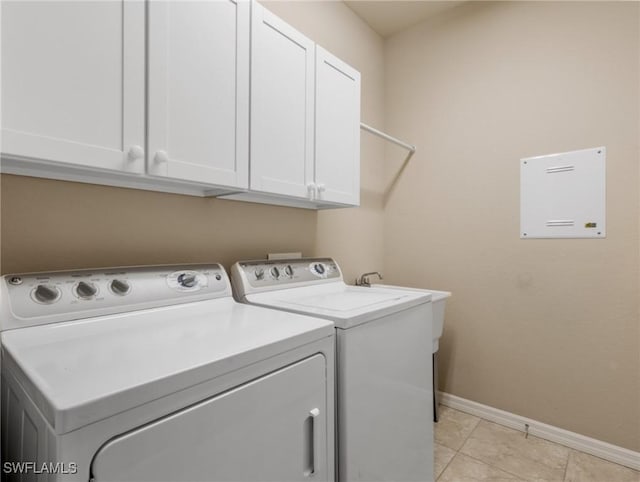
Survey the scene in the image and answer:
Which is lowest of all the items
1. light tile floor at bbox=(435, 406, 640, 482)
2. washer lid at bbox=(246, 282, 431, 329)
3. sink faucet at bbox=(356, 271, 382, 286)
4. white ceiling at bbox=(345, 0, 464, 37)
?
light tile floor at bbox=(435, 406, 640, 482)

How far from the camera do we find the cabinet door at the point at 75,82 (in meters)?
0.81

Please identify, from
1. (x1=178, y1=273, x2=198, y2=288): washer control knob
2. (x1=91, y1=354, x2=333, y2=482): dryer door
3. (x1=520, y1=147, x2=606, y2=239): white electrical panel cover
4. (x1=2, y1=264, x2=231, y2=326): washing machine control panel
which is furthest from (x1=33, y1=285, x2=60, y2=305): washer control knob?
(x1=520, y1=147, x2=606, y2=239): white electrical panel cover

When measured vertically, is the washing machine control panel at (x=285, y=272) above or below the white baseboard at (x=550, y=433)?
above

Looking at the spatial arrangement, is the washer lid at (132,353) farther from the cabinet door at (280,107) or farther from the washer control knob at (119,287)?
the cabinet door at (280,107)

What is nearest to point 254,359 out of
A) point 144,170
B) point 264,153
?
point 144,170

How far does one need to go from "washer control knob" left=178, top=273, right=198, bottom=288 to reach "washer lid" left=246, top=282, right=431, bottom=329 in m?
0.24

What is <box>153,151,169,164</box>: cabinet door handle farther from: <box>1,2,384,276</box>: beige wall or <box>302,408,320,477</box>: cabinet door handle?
<box>302,408,320,477</box>: cabinet door handle

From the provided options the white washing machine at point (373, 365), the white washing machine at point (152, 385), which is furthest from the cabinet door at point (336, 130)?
the white washing machine at point (152, 385)

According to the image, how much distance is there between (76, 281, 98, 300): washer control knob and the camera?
40.9 inches

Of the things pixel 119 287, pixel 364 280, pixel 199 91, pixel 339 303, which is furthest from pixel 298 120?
pixel 364 280

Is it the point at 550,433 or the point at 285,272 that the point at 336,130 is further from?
the point at 550,433

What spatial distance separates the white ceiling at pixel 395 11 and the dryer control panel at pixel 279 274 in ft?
6.27

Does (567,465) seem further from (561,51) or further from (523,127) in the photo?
(561,51)

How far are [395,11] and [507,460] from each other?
10.0 feet
